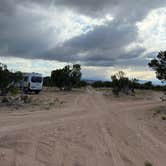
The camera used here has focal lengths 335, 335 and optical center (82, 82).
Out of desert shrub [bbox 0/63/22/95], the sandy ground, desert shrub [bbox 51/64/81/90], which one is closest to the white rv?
desert shrub [bbox 0/63/22/95]

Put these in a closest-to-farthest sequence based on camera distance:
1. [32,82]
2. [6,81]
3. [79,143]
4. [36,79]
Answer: [79,143] < [6,81] < [32,82] < [36,79]

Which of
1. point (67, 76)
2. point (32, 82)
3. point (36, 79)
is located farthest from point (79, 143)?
point (67, 76)

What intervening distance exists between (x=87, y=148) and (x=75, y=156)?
1.14 m

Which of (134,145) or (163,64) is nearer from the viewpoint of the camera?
(134,145)

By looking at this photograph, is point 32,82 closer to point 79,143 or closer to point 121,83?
point 121,83

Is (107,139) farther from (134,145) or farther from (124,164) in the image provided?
(124,164)

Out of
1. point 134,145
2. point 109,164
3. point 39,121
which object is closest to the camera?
point 109,164

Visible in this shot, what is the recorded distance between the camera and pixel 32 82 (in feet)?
136

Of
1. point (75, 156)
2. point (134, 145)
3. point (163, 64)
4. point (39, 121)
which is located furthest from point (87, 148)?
point (163, 64)

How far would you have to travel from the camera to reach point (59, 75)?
58.1 metres

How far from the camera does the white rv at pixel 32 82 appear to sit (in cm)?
4136

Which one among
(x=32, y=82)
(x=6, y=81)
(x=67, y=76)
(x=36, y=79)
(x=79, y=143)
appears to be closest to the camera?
(x=79, y=143)

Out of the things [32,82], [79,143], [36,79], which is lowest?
[79,143]

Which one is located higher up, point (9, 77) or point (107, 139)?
point (9, 77)
